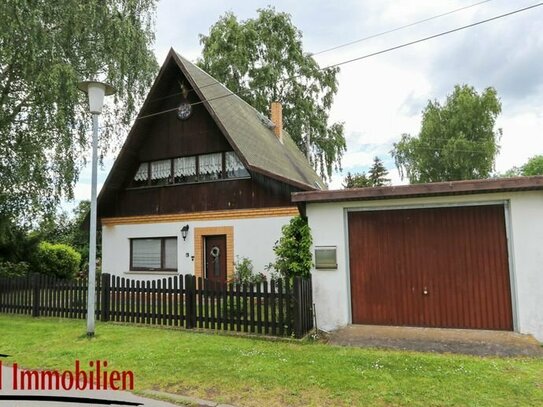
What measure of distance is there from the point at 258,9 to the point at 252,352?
92.1 ft

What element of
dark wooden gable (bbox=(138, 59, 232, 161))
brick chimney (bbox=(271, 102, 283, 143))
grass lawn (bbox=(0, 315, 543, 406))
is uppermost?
brick chimney (bbox=(271, 102, 283, 143))

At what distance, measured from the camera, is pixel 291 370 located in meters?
5.19

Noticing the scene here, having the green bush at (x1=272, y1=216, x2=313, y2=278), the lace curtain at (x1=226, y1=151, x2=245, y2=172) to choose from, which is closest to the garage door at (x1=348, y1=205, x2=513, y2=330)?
the green bush at (x1=272, y1=216, x2=313, y2=278)

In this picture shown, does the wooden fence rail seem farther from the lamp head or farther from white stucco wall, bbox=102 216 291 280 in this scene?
the lamp head

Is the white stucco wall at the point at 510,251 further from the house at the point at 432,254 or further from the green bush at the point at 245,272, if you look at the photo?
the green bush at the point at 245,272

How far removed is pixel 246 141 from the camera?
42.3 feet

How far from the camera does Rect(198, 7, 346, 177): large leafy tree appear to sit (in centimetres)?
2731

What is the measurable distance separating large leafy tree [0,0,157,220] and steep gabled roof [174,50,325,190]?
2227 mm

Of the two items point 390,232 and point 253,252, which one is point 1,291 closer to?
point 253,252

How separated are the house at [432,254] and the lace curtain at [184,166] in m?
6.69

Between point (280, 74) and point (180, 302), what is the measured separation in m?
22.9

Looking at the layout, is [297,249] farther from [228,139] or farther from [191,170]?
[191,170]

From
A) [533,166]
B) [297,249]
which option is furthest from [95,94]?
[533,166]

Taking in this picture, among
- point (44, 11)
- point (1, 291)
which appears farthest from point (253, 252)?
point (44, 11)
